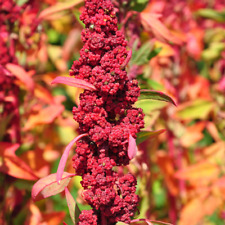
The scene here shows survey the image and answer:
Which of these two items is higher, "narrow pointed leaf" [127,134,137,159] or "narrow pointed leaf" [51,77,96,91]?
"narrow pointed leaf" [51,77,96,91]

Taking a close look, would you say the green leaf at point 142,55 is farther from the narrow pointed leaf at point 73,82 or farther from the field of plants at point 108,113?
the narrow pointed leaf at point 73,82

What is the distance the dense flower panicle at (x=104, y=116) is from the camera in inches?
30.4

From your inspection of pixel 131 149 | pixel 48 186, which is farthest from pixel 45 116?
pixel 131 149

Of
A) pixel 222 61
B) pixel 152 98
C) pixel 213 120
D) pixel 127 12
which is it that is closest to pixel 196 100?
pixel 213 120

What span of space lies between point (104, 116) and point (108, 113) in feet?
0.10

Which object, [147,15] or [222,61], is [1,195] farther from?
[222,61]

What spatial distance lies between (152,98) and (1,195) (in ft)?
2.40

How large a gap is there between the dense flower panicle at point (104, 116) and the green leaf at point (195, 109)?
1094mm

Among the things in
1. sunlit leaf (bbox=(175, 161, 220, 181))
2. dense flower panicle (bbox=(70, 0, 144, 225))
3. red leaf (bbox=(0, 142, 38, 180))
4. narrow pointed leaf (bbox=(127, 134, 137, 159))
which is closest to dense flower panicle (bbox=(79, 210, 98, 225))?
dense flower panicle (bbox=(70, 0, 144, 225))

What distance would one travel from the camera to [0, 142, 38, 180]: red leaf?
1.16 metres

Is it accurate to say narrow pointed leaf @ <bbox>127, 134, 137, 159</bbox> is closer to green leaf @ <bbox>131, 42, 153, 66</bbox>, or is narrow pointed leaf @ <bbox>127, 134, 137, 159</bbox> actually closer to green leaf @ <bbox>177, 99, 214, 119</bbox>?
green leaf @ <bbox>131, 42, 153, 66</bbox>

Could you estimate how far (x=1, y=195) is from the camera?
4.33 feet

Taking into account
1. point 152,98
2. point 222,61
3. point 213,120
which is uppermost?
point 222,61

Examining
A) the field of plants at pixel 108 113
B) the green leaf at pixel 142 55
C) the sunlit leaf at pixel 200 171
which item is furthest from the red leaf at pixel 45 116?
the sunlit leaf at pixel 200 171
